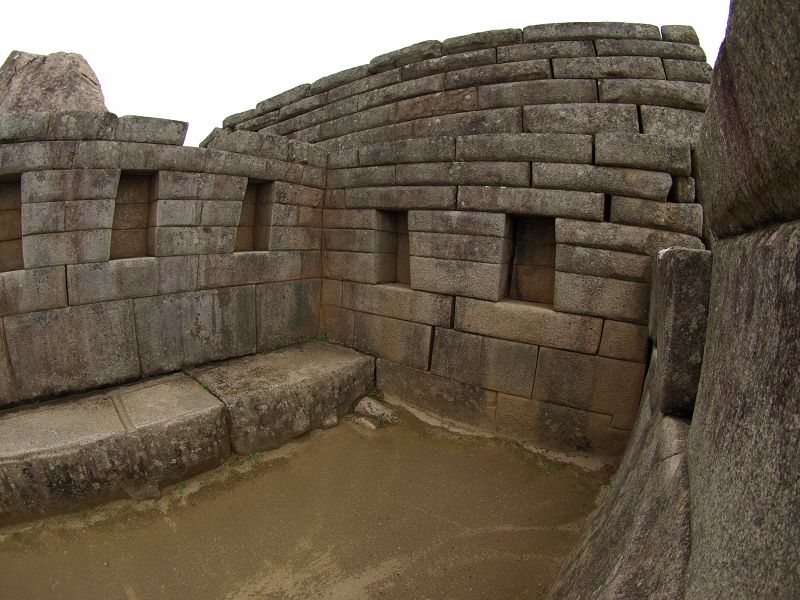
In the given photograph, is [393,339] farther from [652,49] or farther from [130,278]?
[652,49]

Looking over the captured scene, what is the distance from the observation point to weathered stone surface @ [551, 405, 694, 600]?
1406mm

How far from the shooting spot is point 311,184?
19.6 ft

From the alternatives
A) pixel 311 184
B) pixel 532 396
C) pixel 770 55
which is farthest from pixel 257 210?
pixel 770 55

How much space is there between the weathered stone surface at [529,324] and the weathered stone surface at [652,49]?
9.45ft

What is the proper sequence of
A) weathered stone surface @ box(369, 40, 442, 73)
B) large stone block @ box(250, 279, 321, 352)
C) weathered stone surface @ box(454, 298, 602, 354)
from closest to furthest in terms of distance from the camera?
weathered stone surface @ box(454, 298, 602, 354) → large stone block @ box(250, 279, 321, 352) → weathered stone surface @ box(369, 40, 442, 73)

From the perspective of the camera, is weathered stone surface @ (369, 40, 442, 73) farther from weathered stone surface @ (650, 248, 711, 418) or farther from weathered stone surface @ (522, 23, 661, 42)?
weathered stone surface @ (650, 248, 711, 418)

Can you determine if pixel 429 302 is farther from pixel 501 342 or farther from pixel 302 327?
pixel 302 327

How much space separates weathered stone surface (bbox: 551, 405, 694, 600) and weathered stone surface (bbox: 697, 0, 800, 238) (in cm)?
93

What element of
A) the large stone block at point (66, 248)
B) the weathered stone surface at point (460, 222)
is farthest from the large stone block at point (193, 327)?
the weathered stone surface at point (460, 222)

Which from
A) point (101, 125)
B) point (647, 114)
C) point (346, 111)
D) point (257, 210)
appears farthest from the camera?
point (346, 111)

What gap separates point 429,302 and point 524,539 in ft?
8.68

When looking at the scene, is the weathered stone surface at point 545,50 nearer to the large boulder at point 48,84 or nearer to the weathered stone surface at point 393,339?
the weathered stone surface at point 393,339

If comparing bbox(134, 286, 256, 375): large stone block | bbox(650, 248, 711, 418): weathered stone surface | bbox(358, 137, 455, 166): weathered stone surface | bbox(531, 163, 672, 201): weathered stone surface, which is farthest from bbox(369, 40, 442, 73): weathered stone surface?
bbox(650, 248, 711, 418): weathered stone surface

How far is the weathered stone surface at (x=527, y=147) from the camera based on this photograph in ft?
14.4
